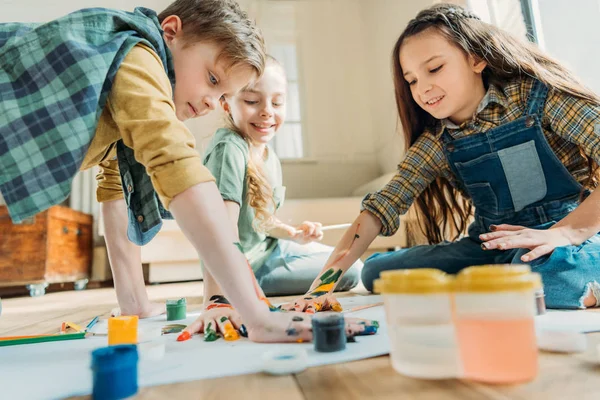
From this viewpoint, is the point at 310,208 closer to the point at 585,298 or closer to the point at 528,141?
the point at 528,141

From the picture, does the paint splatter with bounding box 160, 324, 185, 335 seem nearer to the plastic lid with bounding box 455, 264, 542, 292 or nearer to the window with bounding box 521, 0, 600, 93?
the plastic lid with bounding box 455, 264, 542, 292

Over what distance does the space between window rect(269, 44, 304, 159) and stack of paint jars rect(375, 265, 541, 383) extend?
278 cm

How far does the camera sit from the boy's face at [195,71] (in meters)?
0.83

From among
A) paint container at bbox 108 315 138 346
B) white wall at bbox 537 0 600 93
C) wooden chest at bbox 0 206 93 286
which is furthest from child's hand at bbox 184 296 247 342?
wooden chest at bbox 0 206 93 286

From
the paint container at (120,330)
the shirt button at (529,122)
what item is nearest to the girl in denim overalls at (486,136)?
the shirt button at (529,122)

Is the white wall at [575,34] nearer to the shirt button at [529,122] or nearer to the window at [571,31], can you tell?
the window at [571,31]

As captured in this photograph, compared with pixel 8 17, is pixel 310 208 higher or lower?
lower

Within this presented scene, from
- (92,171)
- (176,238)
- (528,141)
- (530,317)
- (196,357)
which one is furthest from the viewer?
(92,171)

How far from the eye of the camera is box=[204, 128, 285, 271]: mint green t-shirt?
1.15 metres

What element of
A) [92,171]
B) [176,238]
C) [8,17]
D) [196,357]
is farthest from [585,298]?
[8,17]

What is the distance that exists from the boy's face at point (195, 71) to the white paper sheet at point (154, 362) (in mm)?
451

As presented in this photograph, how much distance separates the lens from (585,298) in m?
0.83

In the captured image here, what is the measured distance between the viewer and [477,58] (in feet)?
3.66

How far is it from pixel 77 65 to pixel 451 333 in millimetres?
617
